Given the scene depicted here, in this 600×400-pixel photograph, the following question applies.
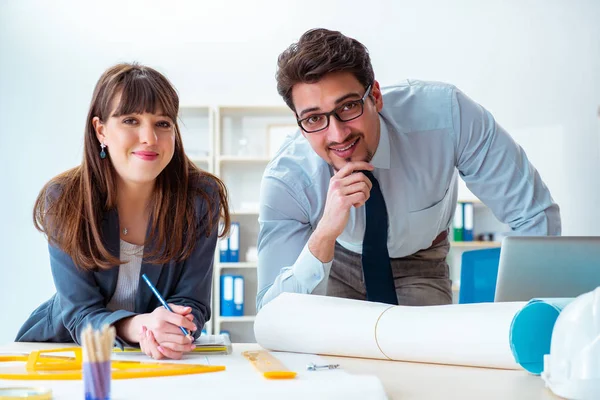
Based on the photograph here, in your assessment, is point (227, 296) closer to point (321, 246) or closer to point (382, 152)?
point (382, 152)

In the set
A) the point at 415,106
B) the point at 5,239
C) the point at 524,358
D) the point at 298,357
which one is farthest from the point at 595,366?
the point at 5,239

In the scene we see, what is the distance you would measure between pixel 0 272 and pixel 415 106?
4.27 meters

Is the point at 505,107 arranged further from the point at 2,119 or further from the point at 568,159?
the point at 2,119

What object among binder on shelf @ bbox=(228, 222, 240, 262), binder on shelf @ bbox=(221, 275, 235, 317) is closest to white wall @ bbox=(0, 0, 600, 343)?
binder on shelf @ bbox=(228, 222, 240, 262)

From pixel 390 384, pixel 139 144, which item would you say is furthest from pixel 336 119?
pixel 390 384

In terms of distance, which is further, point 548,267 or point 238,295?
point 238,295

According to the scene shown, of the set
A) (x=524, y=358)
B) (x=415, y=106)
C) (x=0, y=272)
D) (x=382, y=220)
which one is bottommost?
(x=0, y=272)

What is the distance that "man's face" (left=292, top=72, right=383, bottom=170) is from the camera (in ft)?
5.74

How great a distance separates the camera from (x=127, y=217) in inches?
67.7

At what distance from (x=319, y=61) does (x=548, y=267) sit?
0.80m

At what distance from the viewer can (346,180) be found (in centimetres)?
173

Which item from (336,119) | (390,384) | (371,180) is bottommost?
(390,384)

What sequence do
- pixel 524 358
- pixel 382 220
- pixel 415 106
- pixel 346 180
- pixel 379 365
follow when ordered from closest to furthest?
pixel 524 358 → pixel 379 365 → pixel 346 180 → pixel 382 220 → pixel 415 106

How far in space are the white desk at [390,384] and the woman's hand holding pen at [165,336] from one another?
10 centimetres
